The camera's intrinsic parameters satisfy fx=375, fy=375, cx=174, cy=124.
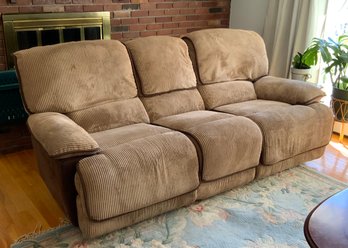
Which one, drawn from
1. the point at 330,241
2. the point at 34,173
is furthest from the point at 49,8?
the point at 330,241

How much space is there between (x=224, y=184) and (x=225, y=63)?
1016 mm

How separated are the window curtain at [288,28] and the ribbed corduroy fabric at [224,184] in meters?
1.70

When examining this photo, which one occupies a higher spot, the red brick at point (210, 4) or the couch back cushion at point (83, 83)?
the red brick at point (210, 4)

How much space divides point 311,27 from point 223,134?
6.08 feet

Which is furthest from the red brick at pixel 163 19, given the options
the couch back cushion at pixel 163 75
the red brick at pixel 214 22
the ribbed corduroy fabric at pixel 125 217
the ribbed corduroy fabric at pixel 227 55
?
the ribbed corduroy fabric at pixel 125 217

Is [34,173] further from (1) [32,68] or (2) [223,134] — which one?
(2) [223,134]

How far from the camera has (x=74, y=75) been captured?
2197 mm

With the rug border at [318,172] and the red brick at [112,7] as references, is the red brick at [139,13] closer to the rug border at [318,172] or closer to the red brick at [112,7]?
the red brick at [112,7]

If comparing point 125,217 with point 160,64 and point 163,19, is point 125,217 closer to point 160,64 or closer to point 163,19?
point 160,64

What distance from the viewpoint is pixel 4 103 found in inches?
111

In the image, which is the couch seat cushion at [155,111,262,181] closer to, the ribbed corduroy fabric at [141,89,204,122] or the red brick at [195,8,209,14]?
the ribbed corduroy fabric at [141,89,204,122]

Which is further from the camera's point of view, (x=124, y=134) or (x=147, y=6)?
(x=147, y=6)

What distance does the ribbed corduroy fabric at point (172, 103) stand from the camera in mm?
2475

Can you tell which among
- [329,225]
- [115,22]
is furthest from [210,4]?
[329,225]
